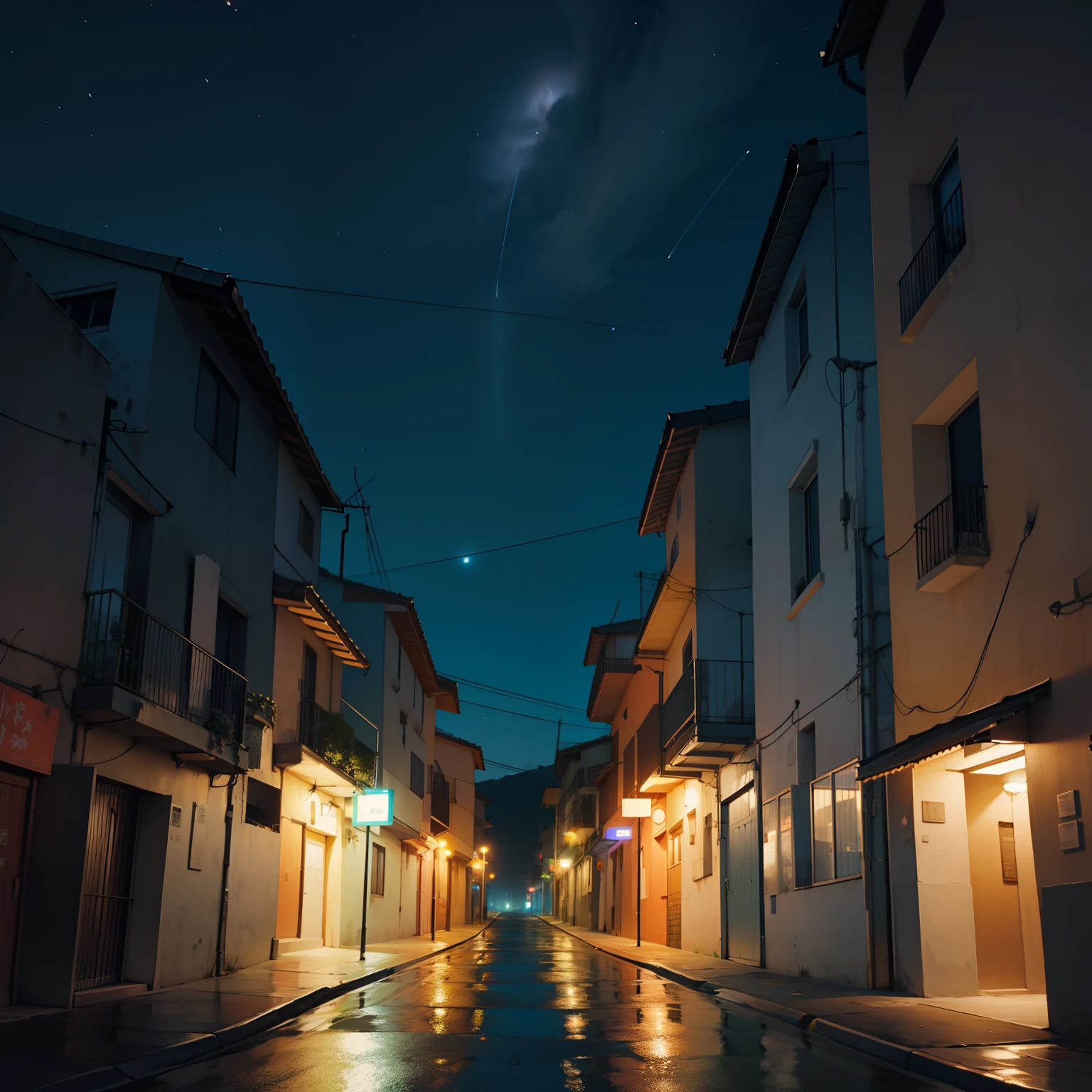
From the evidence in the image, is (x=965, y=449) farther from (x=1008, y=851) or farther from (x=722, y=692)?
(x=722, y=692)

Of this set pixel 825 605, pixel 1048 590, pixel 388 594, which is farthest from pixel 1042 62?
pixel 388 594

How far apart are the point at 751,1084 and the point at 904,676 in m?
6.73

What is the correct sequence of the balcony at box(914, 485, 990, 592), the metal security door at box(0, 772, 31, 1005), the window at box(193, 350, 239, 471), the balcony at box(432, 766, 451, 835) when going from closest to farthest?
the balcony at box(914, 485, 990, 592) → the metal security door at box(0, 772, 31, 1005) → the window at box(193, 350, 239, 471) → the balcony at box(432, 766, 451, 835)

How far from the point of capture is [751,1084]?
6637mm

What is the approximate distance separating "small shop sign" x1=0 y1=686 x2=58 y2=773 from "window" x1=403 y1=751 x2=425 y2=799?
78.5ft

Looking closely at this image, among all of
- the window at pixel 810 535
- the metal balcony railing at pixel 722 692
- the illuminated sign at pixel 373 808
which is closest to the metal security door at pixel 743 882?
the metal balcony railing at pixel 722 692

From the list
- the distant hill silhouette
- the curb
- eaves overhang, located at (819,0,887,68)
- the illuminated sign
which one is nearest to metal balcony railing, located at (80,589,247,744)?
the illuminated sign

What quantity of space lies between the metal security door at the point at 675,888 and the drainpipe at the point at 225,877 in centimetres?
1345

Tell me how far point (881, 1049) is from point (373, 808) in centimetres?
1419

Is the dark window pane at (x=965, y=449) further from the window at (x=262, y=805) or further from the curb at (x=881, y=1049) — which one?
the window at (x=262, y=805)

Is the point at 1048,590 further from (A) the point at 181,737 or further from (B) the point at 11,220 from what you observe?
(B) the point at 11,220

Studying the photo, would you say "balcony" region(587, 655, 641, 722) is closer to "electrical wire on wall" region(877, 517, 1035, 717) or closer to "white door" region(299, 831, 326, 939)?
"white door" region(299, 831, 326, 939)

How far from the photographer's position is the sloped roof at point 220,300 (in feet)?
47.1

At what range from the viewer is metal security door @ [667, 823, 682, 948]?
27.3m
